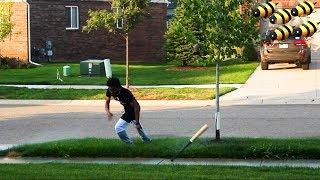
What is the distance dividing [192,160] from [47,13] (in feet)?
87.8

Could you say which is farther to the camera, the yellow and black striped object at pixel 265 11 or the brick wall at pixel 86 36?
the brick wall at pixel 86 36

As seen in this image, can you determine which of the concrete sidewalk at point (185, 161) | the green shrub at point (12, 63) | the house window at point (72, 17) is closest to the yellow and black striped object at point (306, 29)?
the concrete sidewalk at point (185, 161)

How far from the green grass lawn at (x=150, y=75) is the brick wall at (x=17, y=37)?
2.28 metres

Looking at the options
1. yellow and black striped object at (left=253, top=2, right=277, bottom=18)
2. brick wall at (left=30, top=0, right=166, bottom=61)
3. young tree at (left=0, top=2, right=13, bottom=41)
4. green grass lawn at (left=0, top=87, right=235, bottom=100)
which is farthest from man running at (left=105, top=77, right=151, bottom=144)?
brick wall at (left=30, top=0, right=166, bottom=61)

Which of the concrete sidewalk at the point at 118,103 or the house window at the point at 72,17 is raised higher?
the house window at the point at 72,17

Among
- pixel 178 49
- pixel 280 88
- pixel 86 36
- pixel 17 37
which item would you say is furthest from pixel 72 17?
pixel 280 88

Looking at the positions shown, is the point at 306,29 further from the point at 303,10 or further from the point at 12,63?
the point at 12,63

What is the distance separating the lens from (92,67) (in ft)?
96.6

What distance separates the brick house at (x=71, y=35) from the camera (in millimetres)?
36844

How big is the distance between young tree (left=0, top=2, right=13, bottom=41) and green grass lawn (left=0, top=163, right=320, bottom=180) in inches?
872

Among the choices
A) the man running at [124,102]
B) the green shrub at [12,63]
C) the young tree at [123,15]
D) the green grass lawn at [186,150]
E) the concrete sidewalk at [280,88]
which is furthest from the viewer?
the green shrub at [12,63]

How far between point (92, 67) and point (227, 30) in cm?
1576

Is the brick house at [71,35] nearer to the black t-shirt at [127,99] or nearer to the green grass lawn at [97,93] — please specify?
the green grass lawn at [97,93]

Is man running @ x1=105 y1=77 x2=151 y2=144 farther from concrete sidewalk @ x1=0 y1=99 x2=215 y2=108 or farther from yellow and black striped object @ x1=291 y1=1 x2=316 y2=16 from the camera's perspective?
concrete sidewalk @ x1=0 y1=99 x2=215 y2=108
